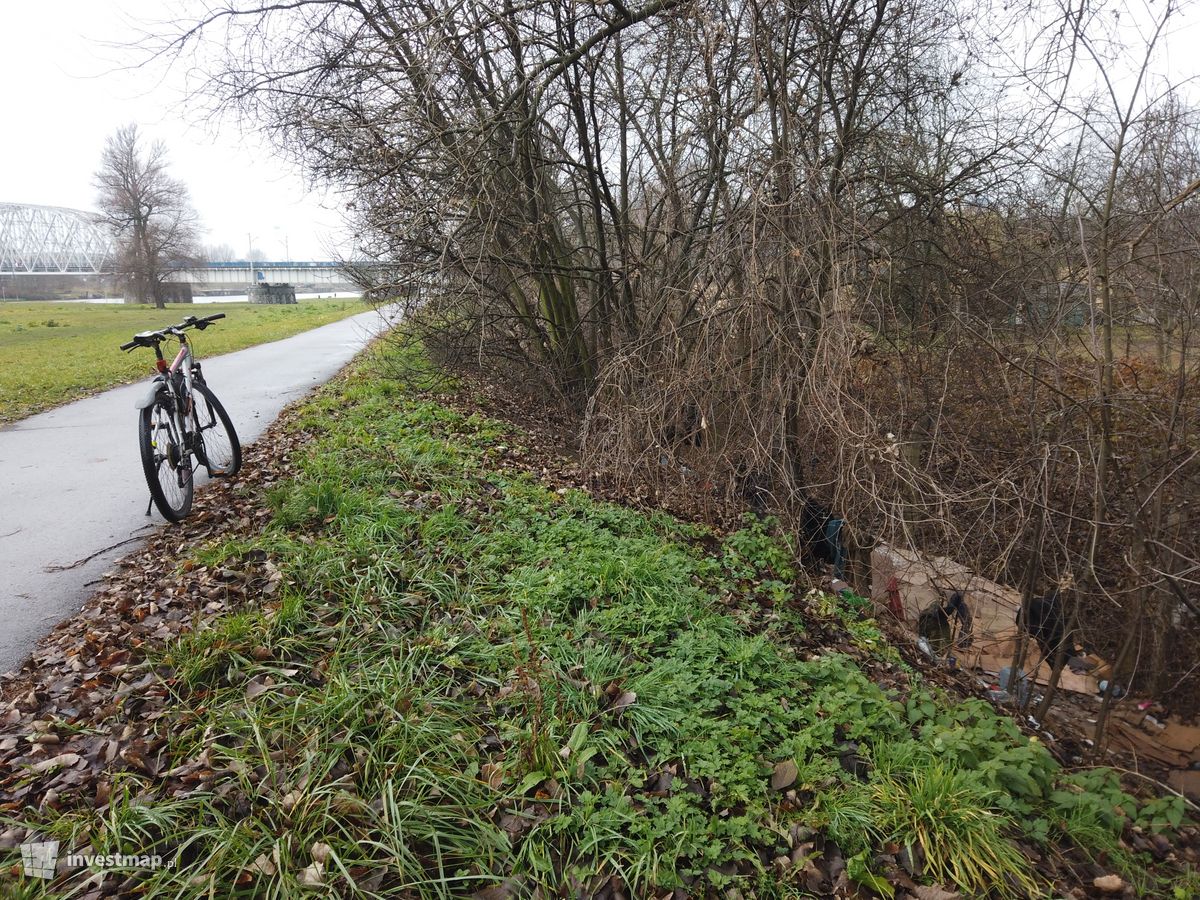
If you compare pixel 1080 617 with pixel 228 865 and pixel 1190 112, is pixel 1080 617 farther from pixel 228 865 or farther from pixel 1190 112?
pixel 228 865

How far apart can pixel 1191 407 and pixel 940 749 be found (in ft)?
10.2

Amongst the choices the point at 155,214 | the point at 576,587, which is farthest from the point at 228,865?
the point at 155,214

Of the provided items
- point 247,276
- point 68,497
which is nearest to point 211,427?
point 68,497

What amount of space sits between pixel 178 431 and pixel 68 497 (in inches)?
51.2

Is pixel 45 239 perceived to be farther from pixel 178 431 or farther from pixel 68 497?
pixel 178 431

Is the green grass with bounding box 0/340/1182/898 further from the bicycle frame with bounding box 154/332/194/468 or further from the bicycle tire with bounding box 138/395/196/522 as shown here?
the bicycle frame with bounding box 154/332/194/468

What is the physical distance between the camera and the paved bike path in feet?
12.9

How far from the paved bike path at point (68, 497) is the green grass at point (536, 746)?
0.86m

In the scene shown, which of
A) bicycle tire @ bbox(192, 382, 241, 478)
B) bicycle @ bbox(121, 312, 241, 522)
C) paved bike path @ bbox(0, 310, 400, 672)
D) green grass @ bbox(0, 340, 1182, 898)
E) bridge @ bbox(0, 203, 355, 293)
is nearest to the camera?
green grass @ bbox(0, 340, 1182, 898)

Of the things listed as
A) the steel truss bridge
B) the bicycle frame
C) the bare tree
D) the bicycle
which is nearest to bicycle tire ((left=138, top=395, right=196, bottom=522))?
the bicycle

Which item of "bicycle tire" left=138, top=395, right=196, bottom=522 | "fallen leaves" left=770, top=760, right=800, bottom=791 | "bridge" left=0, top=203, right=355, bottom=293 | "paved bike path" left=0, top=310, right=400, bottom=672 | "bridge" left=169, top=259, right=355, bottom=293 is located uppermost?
"bridge" left=0, top=203, right=355, bottom=293

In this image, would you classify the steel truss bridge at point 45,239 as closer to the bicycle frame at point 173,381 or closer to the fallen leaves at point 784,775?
the bicycle frame at point 173,381

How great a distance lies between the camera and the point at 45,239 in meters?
99.1

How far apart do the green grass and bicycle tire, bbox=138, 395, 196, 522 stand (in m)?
0.66
